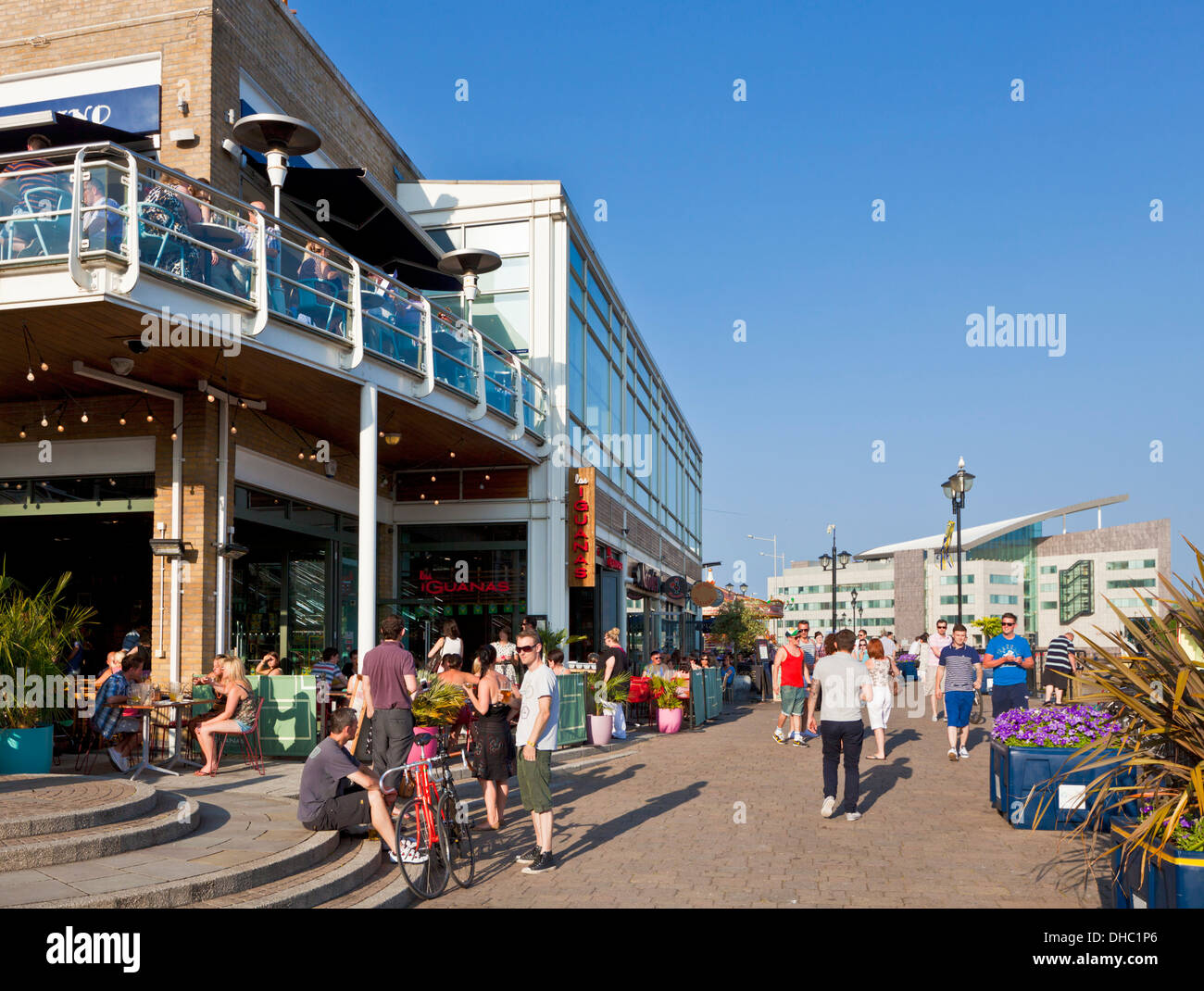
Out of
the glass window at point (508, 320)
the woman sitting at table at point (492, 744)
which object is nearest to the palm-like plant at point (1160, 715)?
the woman sitting at table at point (492, 744)

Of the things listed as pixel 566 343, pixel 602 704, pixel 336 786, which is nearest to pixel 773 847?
pixel 336 786

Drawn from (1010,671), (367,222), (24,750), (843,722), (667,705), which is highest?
(367,222)

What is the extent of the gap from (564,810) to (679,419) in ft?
109

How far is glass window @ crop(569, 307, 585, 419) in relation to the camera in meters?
22.6

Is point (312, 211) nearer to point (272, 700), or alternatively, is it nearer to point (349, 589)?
point (349, 589)

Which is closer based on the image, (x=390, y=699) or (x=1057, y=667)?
(x=390, y=699)

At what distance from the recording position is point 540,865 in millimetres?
7730

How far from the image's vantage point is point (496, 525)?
843 inches

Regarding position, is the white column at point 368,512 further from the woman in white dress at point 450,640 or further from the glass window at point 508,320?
the glass window at point 508,320

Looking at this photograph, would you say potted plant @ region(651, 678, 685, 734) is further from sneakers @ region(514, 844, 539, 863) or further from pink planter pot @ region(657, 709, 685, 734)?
sneakers @ region(514, 844, 539, 863)

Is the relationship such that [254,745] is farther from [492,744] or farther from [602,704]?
[602,704]

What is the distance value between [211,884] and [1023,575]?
423 ft

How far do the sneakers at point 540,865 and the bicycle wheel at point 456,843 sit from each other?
43 centimetres
